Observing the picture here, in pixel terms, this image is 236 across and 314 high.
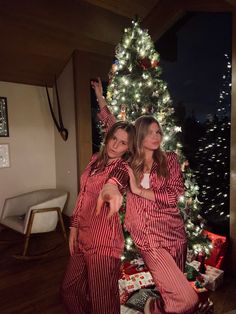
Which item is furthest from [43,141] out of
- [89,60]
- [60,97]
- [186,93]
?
[186,93]

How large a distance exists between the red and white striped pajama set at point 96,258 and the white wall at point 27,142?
287 cm

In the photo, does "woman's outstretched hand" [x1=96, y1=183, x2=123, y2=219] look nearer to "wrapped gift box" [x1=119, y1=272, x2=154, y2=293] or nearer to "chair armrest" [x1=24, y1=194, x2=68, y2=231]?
"wrapped gift box" [x1=119, y1=272, x2=154, y2=293]

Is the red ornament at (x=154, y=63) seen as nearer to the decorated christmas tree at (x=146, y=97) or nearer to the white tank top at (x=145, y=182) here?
the decorated christmas tree at (x=146, y=97)

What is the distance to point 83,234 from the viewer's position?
159 centimetres

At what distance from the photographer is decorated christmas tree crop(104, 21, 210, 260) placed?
238 centimetres

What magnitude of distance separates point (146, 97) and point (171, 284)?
1531mm

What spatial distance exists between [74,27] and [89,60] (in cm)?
54

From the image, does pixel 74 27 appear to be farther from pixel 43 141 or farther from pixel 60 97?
pixel 43 141

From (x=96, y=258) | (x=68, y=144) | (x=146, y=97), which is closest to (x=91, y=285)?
(x=96, y=258)

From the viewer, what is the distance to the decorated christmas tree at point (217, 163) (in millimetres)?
3068

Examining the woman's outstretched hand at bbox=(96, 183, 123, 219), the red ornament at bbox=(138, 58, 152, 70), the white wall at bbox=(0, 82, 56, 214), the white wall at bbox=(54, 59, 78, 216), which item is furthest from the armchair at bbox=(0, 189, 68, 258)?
the woman's outstretched hand at bbox=(96, 183, 123, 219)

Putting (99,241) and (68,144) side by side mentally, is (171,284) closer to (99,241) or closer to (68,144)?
(99,241)

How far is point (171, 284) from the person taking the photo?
1640mm

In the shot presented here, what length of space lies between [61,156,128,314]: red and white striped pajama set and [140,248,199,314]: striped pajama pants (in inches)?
10.2
